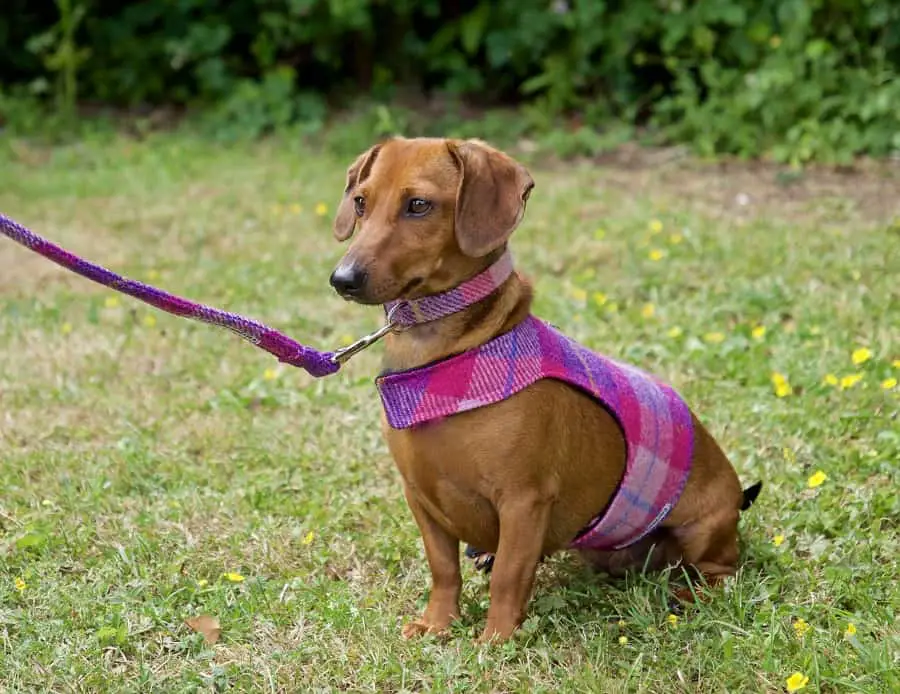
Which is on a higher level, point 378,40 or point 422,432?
point 378,40

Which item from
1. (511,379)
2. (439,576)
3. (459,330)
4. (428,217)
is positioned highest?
(428,217)

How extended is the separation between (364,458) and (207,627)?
1.18 m

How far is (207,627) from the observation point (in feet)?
10.3

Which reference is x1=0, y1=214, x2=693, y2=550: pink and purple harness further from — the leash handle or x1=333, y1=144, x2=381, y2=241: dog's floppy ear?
x1=333, y1=144, x2=381, y2=241: dog's floppy ear

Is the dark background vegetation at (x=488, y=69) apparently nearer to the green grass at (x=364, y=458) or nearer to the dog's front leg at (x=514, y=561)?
the green grass at (x=364, y=458)

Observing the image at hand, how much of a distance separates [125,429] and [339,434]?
0.84 meters

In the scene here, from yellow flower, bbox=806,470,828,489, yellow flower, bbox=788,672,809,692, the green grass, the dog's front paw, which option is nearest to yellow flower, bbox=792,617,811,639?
the green grass

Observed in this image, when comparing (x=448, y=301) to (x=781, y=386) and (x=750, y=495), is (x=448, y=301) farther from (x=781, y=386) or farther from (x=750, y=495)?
(x=781, y=386)

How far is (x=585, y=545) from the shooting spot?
3.33m

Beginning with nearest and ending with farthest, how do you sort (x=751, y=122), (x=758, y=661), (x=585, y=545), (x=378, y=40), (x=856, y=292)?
(x=758, y=661) < (x=585, y=545) < (x=856, y=292) < (x=751, y=122) < (x=378, y=40)

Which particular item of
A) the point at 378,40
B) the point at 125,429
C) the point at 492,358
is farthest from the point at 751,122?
the point at 492,358

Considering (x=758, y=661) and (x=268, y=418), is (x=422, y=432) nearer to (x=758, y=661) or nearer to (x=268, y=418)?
(x=758, y=661)

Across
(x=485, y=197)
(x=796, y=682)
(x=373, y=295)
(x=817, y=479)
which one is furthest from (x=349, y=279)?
(x=817, y=479)

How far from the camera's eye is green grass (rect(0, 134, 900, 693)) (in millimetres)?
2951
